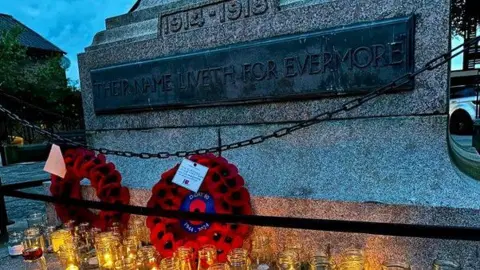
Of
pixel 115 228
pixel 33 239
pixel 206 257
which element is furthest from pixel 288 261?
pixel 33 239

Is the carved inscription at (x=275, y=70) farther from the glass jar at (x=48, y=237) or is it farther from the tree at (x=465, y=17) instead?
the tree at (x=465, y=17)

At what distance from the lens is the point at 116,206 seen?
2.15 m

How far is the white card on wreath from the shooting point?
7.72 feet

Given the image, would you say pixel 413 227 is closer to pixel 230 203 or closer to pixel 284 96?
pixel 230 203

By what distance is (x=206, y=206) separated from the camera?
244cm

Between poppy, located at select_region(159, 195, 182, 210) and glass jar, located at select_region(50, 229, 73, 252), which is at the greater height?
poppy, located at select_region(159, 195, 182, 210)

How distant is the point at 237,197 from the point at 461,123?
47.3ft

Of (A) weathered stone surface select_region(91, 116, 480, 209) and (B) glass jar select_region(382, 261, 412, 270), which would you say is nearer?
(B) glass jar select_region(382, 261, 412, 270)

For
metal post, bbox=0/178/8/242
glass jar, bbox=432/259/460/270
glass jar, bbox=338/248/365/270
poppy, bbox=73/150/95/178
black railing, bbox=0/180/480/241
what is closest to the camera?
black railing, bbox=0/180/480/241

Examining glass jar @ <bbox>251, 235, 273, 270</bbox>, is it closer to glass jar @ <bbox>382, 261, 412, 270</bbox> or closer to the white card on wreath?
the white card on wreath

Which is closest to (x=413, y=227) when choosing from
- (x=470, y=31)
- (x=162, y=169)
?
(x=162, y=169)

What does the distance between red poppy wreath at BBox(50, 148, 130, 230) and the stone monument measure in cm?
18

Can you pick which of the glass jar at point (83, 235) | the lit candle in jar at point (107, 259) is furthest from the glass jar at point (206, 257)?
the glass jar at point (83, 235)

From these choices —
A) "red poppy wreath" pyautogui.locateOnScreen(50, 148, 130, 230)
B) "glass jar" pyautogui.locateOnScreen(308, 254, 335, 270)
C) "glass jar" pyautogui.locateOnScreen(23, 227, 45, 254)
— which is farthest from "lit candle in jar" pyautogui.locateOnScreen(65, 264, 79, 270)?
"glass jar" pyautogui.locateOnScreen(308, 254, 335, 270)
